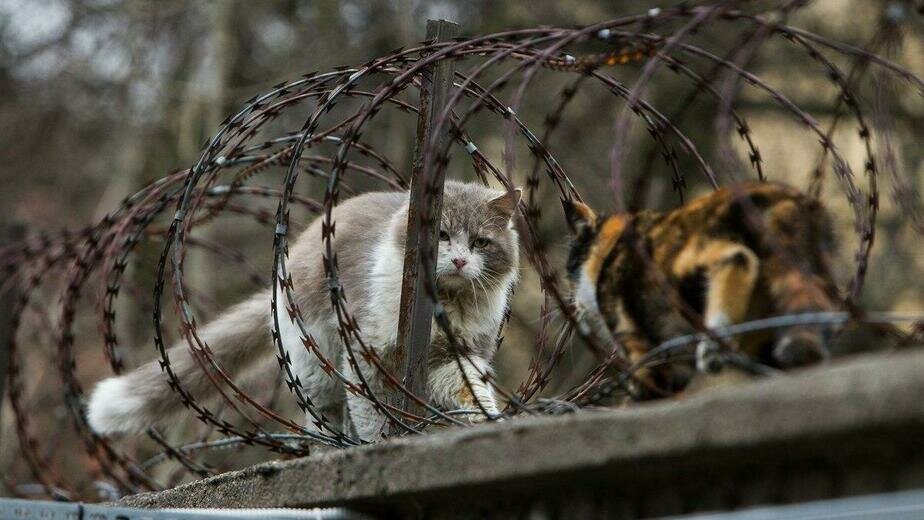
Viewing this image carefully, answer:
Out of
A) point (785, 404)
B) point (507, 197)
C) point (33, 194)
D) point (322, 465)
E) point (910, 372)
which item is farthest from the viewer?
point (33, 194)

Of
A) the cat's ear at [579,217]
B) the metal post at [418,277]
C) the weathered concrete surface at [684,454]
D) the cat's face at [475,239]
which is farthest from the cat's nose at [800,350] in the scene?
the cat's face at [475,239]

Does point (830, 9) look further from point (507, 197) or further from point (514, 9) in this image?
point (507, 197)

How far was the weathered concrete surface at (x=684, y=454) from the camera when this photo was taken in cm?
248

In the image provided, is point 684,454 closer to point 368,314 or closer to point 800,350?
point 800,350

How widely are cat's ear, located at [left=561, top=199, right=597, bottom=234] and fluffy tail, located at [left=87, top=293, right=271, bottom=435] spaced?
262 cm

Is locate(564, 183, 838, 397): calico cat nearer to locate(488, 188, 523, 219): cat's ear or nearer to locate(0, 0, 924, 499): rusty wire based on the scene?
locate(0, 0, 924, 499): rusty wire

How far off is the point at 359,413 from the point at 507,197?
50.7 inches

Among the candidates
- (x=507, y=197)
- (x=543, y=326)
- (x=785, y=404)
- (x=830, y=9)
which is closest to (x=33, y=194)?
(x=830, y=9)

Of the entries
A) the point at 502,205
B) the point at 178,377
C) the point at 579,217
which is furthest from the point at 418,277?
the point at 178,377

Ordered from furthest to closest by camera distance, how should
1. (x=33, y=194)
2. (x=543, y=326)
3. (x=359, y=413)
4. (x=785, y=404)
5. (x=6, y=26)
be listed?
(x=33, y=194)
(x=6, y=26)
(x=359, y=413)
(x=543, y=326)
(x=785, y=404)

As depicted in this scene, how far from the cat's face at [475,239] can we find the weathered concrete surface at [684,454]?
6.73 ft

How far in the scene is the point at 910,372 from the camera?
→ 236 centimetres

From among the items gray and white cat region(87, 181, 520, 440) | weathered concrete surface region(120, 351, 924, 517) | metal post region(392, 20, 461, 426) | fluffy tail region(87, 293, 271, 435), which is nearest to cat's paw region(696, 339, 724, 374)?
weathered concrete surface region(120, 351, 924, 517)

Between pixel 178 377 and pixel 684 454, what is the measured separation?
390 cm
